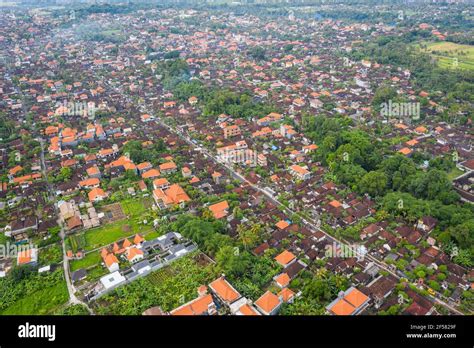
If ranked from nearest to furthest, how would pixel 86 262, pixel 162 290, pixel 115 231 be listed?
pixel 162 290
pixel 86 262
pixel 115 231

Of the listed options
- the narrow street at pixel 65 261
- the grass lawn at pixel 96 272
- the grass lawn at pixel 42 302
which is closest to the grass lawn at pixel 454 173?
the grass lawn at pixel 96 272

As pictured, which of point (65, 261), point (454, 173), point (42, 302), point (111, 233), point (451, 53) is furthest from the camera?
point (451, 53)

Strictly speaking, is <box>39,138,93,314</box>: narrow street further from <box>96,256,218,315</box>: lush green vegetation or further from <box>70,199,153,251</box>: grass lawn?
<box>96,256,218,315</box>: lush green vegetation

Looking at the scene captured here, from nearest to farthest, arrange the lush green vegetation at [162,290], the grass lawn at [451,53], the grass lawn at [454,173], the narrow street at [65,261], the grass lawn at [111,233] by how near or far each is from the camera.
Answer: the lush green vegetation at [162,290] < the narrow street at [65,261] < the grass lawn at [111,233] < the grass lawn at [454,173] < the grass lawn at [451,53]

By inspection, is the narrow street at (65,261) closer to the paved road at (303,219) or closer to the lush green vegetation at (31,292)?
the lush green vegetation at (31,292)

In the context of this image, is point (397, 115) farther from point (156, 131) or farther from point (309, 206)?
point (156, 131)

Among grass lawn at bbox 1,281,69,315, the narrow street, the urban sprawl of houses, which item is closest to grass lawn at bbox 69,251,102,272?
the urban sprawl of houses

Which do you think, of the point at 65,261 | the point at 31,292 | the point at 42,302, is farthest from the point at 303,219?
the point at 31,292

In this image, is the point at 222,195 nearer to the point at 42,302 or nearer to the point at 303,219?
the point at 303,219
